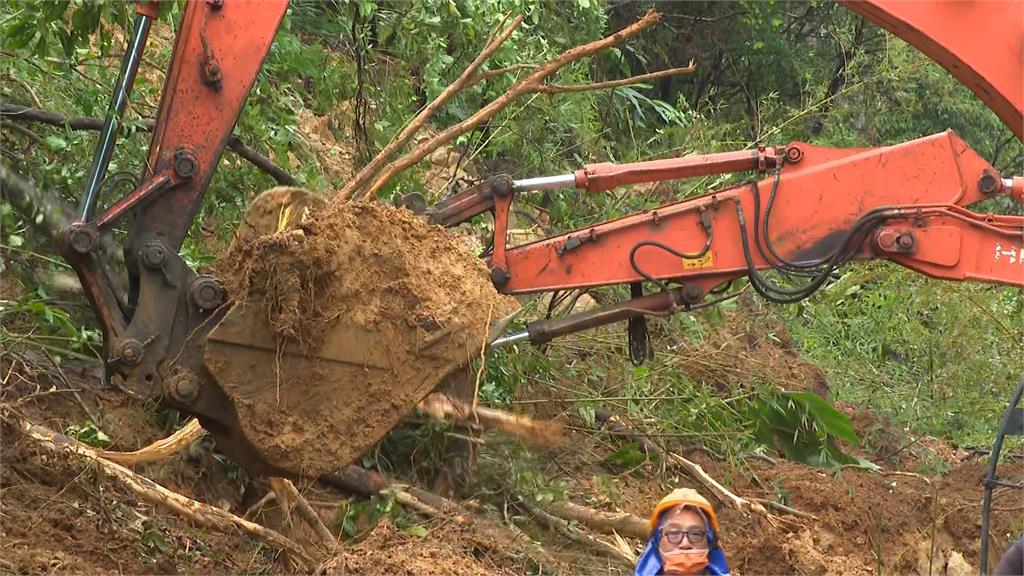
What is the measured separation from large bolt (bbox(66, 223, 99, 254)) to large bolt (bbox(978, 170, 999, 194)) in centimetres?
383

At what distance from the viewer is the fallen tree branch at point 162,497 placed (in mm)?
5266

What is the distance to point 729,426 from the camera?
A: 789 cm

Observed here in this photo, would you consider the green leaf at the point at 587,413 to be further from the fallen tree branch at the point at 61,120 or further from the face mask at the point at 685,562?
the face mask at the point at 685,562

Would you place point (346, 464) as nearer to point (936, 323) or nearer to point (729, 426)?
point (729, 426)

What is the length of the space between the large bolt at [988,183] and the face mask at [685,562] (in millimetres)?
2841

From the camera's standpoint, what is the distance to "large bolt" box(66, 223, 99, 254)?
4996 mm

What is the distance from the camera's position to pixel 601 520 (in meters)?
6.79

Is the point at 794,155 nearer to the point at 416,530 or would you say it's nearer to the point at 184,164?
the point at 416,530

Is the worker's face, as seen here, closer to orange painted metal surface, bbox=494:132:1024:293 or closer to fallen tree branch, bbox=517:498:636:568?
orange painted metal surface, bbox=494:132:1024:293

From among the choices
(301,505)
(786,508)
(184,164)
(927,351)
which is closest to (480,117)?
(184,164)

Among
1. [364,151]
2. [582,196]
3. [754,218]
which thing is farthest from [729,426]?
[364,151]

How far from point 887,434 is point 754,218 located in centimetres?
389

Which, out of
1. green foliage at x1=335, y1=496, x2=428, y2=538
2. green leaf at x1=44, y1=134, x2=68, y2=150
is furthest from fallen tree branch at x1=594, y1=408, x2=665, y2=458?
green leaf at x1=44, y1=134, x2=68, y2=150


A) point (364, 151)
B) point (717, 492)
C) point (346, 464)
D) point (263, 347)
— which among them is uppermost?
point (364, 151)
